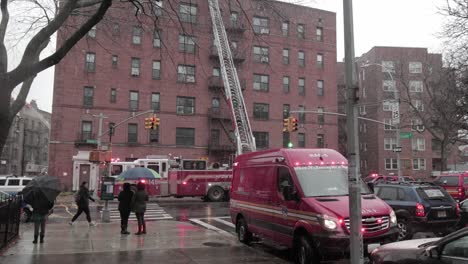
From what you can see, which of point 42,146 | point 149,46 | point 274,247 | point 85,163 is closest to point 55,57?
point 274,247

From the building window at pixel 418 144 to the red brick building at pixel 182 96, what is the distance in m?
15.2

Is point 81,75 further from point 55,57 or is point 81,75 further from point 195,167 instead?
point 55,57

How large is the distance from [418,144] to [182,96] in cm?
3428

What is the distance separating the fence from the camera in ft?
33.9

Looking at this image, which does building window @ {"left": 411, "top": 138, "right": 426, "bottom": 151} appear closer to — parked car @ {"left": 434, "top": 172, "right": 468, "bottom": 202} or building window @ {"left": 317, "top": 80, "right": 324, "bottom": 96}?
building window @ {"left": 317, "top": 80, "right": 324, "bottom": 96}

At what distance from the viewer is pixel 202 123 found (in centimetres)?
4441

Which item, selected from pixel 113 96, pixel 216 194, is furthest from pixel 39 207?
pixel 113 96

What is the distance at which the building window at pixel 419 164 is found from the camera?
58619 millimetres

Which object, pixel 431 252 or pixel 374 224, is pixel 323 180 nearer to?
pixel 374 224

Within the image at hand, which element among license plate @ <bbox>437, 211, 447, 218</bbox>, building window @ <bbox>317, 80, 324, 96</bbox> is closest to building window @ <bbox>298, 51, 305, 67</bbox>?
building window @ <bbox>317, 80, 324, 96</bbox>

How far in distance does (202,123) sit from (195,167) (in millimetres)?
16370

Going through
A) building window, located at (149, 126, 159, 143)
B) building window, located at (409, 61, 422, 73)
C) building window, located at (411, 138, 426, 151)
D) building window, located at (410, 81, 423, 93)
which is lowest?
building window, located at (149, 126, 159, 143)

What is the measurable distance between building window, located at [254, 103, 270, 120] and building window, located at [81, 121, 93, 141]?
55.1ft

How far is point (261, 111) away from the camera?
47125 mm
